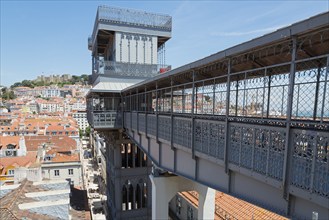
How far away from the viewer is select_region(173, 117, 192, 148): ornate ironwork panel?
6.58 m

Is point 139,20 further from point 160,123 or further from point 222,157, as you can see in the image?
point 222,157

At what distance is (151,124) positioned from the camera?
937 cm

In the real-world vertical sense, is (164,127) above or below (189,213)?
above

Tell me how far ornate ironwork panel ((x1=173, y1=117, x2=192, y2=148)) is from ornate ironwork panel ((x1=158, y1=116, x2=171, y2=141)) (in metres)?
0.44

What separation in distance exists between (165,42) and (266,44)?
1573 cm

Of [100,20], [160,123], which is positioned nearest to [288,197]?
[160,123]

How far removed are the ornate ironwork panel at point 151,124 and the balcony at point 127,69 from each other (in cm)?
806

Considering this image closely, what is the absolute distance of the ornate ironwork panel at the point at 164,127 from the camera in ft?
25.5

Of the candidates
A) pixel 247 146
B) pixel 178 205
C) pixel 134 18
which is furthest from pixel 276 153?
pixel 178 205

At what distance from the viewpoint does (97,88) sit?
15.1 metres

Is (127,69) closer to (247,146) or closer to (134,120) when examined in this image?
(134,120)

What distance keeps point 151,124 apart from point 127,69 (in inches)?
340

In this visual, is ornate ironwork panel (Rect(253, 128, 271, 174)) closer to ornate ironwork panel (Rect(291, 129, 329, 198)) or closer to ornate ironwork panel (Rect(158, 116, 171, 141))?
ornate ironwork panel (Rect(291, 129, 329, 198))

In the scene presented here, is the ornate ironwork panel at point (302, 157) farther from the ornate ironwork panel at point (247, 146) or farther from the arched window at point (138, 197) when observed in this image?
the arched window at point (138, 197)
